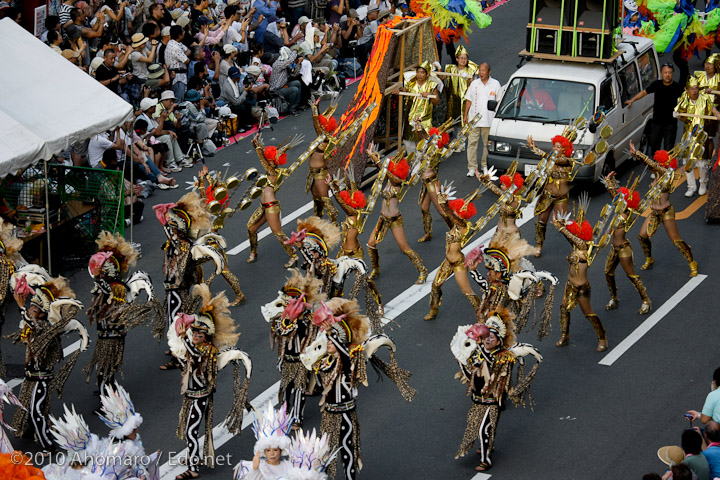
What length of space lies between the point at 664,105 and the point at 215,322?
32.8 ft

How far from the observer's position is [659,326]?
15500mm

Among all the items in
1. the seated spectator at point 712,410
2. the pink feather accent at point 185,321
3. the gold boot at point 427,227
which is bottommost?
the gold boot at point 427,227

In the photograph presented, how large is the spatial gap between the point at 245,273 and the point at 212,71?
6.17 metres

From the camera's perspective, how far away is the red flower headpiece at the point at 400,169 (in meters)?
16.2

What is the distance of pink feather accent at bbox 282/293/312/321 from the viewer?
12.5 m

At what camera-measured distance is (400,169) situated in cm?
1623

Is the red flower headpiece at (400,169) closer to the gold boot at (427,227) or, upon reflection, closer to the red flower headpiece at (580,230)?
the gold boot at (427,227)

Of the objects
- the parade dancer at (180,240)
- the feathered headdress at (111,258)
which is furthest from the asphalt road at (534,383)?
the feathered headdress at (111,258)

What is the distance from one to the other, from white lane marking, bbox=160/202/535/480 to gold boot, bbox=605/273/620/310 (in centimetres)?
239

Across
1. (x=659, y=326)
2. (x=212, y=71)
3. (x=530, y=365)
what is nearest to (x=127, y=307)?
(x=530, y=365)

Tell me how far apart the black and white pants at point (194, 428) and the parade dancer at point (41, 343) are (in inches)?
57.5

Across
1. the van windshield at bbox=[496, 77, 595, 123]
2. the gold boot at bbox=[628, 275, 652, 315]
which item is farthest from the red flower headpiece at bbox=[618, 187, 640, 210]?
the van windshield at bbox=[496, 77, 595, 123]

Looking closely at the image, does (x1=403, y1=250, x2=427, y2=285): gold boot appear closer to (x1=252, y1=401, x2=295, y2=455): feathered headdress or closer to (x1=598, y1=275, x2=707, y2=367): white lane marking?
(x1=598, y1=275, x2=707, y2=367): white lane marking

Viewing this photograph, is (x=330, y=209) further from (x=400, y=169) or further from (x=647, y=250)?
(x=647, y=250)
